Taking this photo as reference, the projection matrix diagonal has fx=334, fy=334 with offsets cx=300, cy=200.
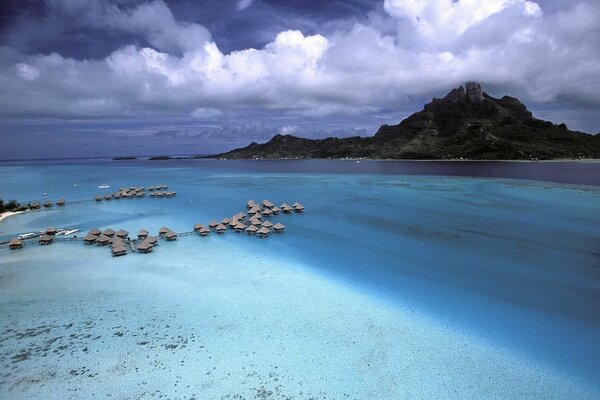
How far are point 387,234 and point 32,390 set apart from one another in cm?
3436

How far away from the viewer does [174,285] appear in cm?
2611

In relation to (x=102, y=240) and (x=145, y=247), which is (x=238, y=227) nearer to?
(x=145, y=247)

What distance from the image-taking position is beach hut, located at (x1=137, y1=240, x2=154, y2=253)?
1315 inches

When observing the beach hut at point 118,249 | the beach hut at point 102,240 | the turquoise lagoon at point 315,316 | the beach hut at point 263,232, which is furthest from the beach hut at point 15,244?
the beach hut at point 263,232

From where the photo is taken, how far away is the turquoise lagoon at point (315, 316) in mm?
15500

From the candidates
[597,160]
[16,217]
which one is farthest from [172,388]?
[597,160]

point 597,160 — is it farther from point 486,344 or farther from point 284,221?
point 486,344

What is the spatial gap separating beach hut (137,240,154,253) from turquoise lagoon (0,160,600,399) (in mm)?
1064

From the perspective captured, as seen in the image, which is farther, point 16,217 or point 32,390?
point 16,217

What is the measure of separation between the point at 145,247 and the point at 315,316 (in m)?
20.6

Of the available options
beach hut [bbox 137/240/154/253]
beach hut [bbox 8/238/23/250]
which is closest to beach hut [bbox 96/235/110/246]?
beach hut [bbox 137/240/154/253]

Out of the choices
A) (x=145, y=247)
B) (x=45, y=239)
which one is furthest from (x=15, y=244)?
(x=145, y=247)

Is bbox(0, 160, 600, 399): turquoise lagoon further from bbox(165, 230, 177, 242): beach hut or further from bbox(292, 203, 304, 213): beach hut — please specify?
bbox(292, 203, 304, 213): beach hut

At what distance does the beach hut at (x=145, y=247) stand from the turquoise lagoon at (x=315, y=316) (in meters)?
1.06
